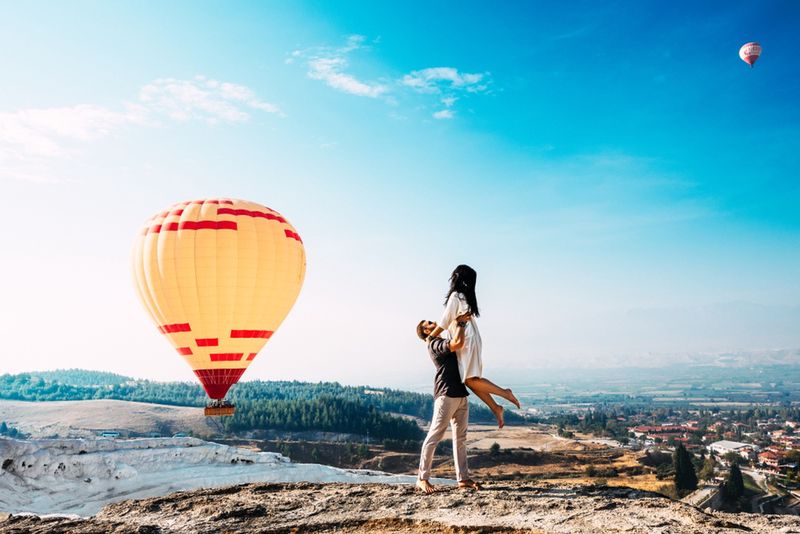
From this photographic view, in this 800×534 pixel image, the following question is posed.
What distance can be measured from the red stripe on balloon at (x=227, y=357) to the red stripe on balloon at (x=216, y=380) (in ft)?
1.11

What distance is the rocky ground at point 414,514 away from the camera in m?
6.10

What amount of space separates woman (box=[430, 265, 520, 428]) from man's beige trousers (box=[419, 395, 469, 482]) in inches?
14.1

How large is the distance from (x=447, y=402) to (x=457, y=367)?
1.54 feet

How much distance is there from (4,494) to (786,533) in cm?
1244

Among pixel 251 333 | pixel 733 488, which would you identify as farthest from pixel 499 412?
pixel 733 488

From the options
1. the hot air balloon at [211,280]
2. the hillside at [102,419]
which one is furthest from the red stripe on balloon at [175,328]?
the hillside at [102,419]

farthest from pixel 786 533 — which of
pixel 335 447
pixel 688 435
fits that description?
pixel 688 435

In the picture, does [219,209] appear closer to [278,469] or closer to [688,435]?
[278,469]

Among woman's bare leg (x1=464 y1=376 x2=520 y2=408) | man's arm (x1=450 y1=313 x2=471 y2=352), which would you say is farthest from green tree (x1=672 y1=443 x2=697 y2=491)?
man's arm (x1=450 y1=313 x2=471 y2=352)

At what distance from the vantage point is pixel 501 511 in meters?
6.63

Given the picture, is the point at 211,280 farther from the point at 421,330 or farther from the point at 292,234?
the point at 421,330

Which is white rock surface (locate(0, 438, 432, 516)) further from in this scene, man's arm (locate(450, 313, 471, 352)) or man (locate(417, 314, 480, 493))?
man's arm (locate(450, 313, 471, 352))

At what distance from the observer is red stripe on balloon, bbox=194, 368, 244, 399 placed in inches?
790

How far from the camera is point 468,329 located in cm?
771
